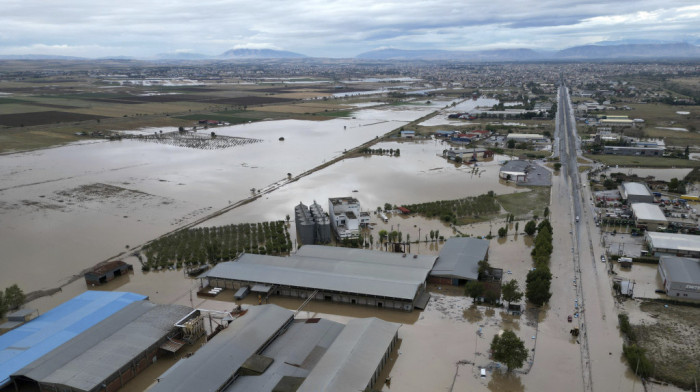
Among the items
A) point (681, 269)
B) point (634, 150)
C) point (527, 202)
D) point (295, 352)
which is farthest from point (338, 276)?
point (634, 150)

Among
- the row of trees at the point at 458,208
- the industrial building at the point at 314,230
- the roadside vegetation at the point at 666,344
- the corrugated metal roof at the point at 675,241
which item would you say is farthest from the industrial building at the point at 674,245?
the industrial building at the point at 314,230

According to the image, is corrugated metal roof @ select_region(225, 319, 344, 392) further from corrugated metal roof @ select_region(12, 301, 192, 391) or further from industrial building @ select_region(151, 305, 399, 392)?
corrugated metal roof @ select_region(12, 301, 192, 391)

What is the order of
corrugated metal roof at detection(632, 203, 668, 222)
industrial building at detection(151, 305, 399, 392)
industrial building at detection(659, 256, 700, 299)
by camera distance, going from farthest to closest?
corrugated metal roof at detection(632, 203, 668, 222), industrial building at detection(659, 256, 700, 299), industrial building at detection(151, 305, 399, 392)

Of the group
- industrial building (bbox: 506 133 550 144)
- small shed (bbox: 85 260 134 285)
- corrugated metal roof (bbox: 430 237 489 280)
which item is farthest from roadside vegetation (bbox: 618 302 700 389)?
industrial building (bbox: 506 133 550 144)

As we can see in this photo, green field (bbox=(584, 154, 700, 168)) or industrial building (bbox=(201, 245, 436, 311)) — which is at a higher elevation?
green field (bbox=(584, 154, 700, 168))

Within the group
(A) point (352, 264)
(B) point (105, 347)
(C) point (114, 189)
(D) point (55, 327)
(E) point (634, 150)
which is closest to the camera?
(B) point (105, 347)

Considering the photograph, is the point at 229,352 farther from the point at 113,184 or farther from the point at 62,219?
the point at 113,184

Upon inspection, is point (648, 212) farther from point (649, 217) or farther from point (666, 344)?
point (666, 344)
